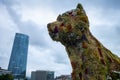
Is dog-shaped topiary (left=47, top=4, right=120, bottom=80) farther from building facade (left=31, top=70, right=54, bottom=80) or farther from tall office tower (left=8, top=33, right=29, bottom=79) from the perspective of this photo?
tall office tower (left=8, top=33, right=29, bottom=79)

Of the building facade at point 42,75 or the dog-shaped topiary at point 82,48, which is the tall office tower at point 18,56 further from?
the dog-shaped topiary at point 82,48

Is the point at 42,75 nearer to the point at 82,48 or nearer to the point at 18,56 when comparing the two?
the point at 18,56

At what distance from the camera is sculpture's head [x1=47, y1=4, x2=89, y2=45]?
263 inches

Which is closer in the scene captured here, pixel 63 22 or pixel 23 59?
pixel 63 22

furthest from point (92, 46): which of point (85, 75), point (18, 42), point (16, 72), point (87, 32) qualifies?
point (18, 42)

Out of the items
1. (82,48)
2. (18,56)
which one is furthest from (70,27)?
(18,56)

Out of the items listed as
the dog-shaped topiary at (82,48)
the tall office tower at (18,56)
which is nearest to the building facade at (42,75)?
the tall office tower at (18,56)

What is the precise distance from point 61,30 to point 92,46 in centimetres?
101

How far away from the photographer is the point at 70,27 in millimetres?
6723

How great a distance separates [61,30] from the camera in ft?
22.1

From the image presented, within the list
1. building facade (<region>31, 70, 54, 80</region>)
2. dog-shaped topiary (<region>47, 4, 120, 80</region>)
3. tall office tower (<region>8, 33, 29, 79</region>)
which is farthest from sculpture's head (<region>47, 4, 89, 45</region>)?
tall office tower (<region>8, 33, 29, 79</region>)

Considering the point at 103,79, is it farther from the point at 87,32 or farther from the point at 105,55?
the point at 87,32

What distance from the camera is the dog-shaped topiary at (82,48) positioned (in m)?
6.43

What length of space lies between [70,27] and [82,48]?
0.69 meters
